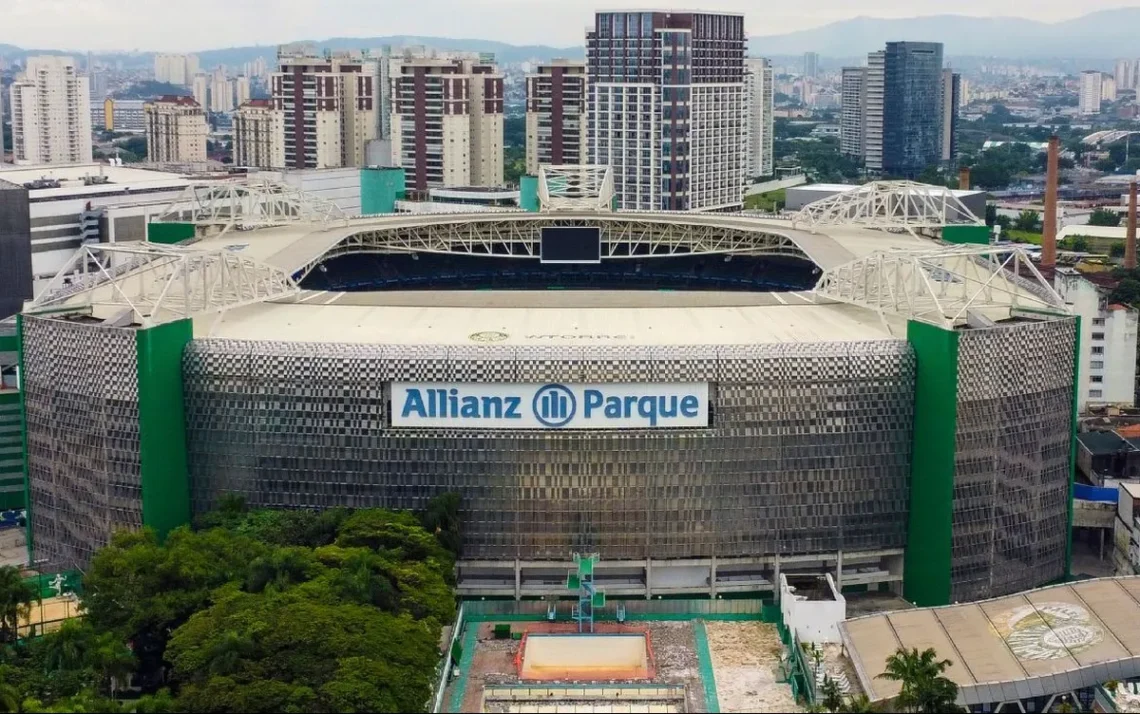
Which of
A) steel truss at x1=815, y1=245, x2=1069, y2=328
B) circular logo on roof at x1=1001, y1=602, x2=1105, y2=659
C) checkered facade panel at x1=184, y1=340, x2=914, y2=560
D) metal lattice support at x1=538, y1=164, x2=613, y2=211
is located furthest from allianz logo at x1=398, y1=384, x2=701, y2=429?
metal lattice support at x1=538, y1=164, x2=613, y2=211

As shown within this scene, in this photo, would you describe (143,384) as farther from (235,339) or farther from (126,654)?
(126,654)

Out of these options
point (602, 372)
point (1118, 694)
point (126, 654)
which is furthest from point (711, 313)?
point (126, 654)

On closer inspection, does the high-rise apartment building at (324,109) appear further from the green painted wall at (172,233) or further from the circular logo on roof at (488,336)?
the circular logo on roof at (488,336)

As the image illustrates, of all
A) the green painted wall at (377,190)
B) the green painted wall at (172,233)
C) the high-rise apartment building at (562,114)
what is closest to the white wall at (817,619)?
the green painted wall at (172,233)

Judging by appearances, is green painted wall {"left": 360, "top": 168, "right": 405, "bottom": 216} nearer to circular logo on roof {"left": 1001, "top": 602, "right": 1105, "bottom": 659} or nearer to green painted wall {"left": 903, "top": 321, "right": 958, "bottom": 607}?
green painted wall {"left": 903, "top": 321, "right": 958, "bottom": 607}

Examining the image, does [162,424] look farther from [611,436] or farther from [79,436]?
[611,436]

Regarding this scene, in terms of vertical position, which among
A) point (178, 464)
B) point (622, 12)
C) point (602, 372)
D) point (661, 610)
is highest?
point (622, 12)

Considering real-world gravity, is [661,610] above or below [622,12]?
below
